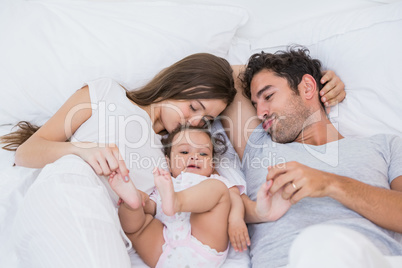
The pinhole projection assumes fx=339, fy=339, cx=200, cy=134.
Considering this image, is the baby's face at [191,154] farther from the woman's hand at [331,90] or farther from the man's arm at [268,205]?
the woman's hand at [331,90]

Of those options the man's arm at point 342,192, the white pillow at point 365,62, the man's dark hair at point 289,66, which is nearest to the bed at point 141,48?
the white pillow at point 365,62

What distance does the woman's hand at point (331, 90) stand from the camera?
1.65 metres

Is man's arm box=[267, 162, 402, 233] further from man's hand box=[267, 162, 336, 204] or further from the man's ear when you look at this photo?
the man's ear

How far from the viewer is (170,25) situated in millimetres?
1791

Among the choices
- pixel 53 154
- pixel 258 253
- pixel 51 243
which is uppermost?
pixel 53 154

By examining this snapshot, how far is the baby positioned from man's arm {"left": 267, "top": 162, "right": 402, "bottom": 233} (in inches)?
9.0

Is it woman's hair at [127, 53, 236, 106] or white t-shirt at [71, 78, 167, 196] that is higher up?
woman's hair at [127, 53, 236, 106]

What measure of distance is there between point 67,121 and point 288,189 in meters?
0.93

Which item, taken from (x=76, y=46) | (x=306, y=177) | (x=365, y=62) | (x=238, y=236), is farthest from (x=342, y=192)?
(x=76, y=46)

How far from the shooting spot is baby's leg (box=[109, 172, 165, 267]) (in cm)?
115

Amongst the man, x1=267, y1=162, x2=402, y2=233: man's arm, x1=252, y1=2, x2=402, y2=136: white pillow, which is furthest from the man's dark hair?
x1=267, y1=162, x2=402, y2=233: man's arm

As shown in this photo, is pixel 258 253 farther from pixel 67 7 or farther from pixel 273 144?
pixel 67 7

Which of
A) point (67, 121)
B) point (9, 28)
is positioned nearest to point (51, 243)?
point (67, 121)

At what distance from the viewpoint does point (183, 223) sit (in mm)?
1285
